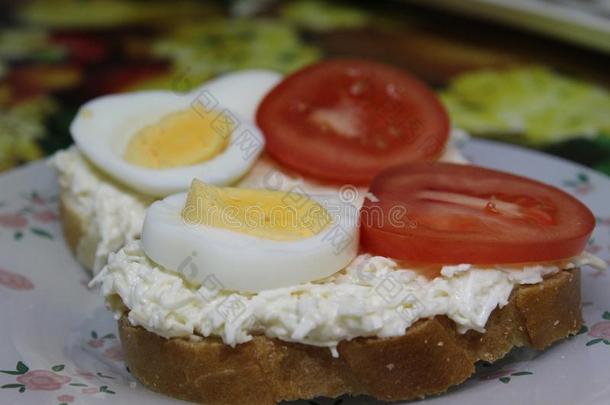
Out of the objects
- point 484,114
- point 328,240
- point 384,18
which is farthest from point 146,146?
point 384,18

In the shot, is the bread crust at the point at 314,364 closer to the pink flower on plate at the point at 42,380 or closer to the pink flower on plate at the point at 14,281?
the pink flower on plate at the point at 42,380

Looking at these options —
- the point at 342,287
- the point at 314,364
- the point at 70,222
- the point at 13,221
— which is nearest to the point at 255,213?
the point at 342,287

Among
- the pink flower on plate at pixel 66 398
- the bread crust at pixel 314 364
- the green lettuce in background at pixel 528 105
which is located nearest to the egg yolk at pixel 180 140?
the bread crust at pixel 314 364

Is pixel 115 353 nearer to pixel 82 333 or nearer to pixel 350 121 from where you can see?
pixel 82 333

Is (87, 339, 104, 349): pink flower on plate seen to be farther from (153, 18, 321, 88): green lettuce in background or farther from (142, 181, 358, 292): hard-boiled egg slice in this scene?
(153, 18, 321, 88): green lettuce in background

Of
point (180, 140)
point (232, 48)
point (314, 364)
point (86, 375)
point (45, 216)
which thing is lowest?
point (232, 48)

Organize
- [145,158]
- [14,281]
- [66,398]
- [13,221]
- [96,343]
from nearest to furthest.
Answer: [66,398] → [96,343] → [14,281] → [145,158] → [13,221]

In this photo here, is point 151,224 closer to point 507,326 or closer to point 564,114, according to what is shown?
point 507,326
